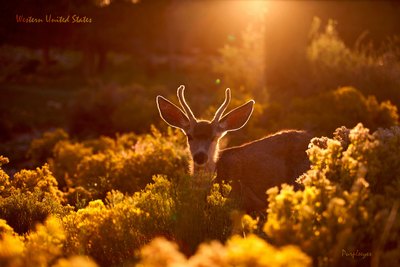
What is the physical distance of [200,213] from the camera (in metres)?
6.17

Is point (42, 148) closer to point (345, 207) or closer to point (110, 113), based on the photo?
point (110, 113)

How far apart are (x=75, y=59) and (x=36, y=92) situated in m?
15.4

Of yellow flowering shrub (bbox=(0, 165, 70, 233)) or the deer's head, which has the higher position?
the deer's head

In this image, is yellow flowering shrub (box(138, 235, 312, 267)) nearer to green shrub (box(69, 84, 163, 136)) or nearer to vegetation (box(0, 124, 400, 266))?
vegetation (box(0, 124, 400, 266))

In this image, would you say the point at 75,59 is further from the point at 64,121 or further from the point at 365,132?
the point at 365,132

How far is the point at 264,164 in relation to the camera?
332 inches

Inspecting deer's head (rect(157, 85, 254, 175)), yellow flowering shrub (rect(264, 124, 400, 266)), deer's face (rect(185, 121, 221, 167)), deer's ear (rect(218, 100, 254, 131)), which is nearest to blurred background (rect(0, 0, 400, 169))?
deer's head (rect(157, 85, 254, 175))

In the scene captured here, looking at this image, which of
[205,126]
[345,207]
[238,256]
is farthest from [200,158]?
[238,256]

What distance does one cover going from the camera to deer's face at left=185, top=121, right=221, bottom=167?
8.24 meters

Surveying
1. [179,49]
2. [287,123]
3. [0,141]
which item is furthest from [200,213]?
[179,49]

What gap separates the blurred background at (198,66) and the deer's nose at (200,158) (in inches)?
106

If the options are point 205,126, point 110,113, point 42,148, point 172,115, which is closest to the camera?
point 205,126

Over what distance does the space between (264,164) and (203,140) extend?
92cm

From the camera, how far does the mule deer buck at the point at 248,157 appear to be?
8.24m
